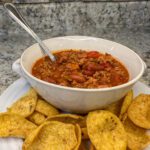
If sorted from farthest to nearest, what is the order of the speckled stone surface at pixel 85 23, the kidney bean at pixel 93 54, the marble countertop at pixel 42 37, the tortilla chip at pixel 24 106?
the speckled stone surface at pixel 85 23, the marble countertop at pixel 42 37, the kidney bean at pixel 93 54, the tortilla chip at pixel 24 106

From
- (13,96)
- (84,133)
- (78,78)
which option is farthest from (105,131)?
(13,96)

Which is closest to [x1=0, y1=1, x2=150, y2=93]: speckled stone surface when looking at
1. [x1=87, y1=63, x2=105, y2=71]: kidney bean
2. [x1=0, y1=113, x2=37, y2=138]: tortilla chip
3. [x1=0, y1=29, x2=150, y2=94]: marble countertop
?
[x1=0, y1=29, x2=150, y2=94]: marble countertop

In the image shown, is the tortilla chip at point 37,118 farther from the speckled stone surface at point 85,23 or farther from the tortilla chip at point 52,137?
the speckled stone surface at point 85,23

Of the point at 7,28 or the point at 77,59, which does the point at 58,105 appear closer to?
the point at 77,59

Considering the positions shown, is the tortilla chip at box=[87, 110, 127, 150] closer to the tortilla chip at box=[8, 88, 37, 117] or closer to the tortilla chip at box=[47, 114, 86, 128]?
the tortilla chip at box=[47, 114, 86, 128]

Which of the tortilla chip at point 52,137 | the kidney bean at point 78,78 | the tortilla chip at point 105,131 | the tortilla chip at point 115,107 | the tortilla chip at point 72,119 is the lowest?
the tortilla chip at point 115,107

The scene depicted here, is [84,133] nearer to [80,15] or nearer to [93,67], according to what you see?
[93,67]

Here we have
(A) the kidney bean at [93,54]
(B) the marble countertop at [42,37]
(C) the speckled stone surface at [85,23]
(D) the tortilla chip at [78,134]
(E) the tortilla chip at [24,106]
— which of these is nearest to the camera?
(D) the tortilla chip at [78,134]

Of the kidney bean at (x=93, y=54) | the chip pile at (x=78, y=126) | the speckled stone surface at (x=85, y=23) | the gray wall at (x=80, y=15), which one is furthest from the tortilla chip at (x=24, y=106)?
the gray wall at (x=80, y=15)
